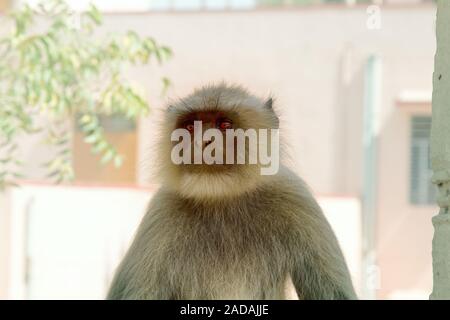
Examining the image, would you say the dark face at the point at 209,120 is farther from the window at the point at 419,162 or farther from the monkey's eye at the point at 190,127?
the window at the point at 419,162

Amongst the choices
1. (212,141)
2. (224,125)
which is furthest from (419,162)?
(212,141)

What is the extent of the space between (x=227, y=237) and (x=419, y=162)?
40.1 feet

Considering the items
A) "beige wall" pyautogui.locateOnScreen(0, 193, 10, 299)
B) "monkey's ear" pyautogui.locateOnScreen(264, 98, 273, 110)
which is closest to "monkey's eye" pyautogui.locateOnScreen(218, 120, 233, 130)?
"monkey's ear" pyautogui.locateOnScreen(264, 98, 273, 110)

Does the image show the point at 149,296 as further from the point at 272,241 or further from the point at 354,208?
the point at 354,208

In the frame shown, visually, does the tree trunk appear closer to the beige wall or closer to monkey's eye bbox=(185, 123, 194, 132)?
monkey's eye bbox=(185, 123, 194, 132)

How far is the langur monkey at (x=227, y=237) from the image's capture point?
3043mm

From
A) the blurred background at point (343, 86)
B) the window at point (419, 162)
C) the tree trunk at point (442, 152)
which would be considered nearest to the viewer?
the tree trunk at point (442, 152)

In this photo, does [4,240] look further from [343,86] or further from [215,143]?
[343,86]

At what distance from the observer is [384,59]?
49.1 feet

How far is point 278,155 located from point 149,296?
0.74 meters

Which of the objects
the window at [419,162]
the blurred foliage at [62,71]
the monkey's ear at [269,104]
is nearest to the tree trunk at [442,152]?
the monkey's ear at [269,104]

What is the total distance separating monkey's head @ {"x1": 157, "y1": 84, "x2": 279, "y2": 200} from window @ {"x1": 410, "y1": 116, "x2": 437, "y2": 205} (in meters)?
11.9

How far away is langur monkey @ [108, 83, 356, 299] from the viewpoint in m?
A: 3.04
